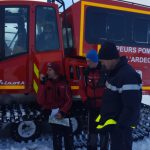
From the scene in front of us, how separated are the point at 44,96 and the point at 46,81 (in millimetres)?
236

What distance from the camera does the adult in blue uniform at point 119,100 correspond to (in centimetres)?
376

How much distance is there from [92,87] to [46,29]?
203cm

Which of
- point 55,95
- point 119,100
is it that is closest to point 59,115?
point 55,95

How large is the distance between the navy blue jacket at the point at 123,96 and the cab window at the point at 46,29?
2924 mm

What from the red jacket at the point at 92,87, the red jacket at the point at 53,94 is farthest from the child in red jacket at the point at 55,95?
the red jacket at the point at 92,87

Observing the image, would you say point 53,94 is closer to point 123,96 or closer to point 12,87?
point 12,87

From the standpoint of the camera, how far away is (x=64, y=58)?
6844 millimetres

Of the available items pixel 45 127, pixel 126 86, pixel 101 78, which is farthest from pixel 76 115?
pixel 126 86

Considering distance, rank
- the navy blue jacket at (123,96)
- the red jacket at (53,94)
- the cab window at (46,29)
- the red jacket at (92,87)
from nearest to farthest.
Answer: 1. the navy blue jacket at (123,96)
2. the red jacket at (92,87)
3. the red jacket at (53,94)
4. the cab window at (46,29)

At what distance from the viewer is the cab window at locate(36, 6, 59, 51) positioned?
6.72 m

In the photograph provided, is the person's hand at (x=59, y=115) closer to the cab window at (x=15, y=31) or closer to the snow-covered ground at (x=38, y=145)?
the snow-covered ground at (x=38, y=145)

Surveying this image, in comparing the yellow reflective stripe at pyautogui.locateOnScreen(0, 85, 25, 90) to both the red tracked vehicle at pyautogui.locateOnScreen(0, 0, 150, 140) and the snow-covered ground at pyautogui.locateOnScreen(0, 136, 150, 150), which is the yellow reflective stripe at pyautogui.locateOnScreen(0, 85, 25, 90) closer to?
the red tracked vehicle at pyautogui.locateOnScreen(0, 0, 150, 140)

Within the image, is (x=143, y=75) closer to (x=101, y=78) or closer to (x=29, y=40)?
(x=29, y=40)

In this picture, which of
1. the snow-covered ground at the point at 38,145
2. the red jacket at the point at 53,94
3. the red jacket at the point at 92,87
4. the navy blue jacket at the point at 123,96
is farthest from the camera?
the snow-covered ground at the point at 38,145
